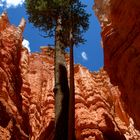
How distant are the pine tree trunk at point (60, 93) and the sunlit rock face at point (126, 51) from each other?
2983 mm

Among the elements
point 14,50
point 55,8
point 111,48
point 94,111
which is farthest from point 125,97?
point 94,111

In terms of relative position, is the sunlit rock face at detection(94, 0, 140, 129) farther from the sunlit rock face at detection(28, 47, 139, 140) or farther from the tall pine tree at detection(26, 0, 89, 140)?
the sunlit rock face at detection(28, 47, 139, 140)

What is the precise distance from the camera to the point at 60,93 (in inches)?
480

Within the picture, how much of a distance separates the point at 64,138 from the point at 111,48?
280 inches

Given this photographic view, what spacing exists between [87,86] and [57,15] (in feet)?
68.9

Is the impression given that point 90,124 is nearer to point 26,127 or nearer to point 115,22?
point 26,127

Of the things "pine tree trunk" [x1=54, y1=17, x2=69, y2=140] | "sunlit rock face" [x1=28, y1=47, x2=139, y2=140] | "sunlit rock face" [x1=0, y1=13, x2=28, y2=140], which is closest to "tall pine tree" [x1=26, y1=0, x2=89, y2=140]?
"pine tree trunk" [x1=54, y1=17, x2=69, y2=140]

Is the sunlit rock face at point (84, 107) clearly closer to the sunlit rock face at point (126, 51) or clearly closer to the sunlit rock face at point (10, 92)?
the sunlit rock face at point (10, 92)

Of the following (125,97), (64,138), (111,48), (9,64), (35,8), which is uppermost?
(9,64)

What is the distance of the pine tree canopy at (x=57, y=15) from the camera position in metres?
15.6

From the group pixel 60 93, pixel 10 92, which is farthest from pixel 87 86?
pixel 60 93

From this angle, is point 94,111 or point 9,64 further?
point 94,111

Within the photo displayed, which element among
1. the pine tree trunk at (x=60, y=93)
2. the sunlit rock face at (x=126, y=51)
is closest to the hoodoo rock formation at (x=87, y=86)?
the sunlit rock face at (x=126, y=51)

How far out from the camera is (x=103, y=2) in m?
23.6
